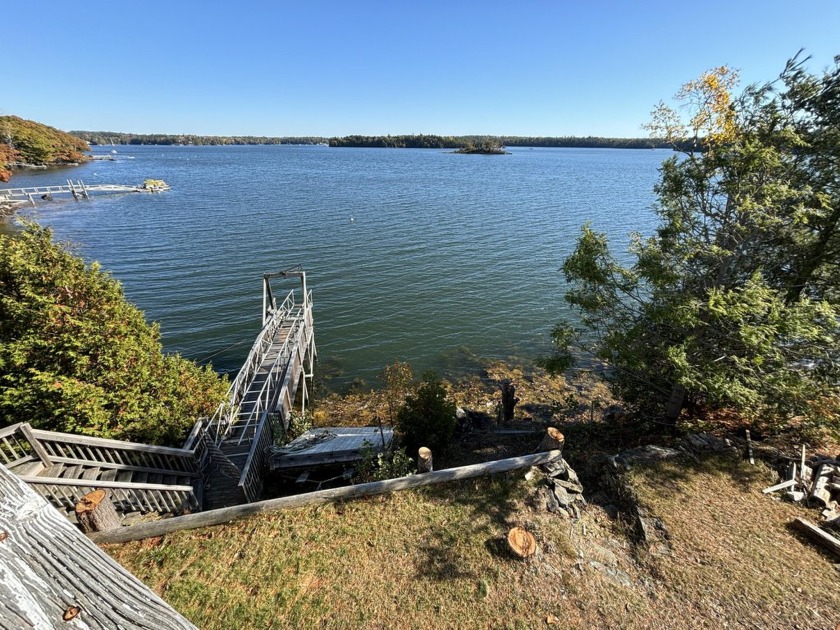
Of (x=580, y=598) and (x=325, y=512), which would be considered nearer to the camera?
(x=580, y=598)

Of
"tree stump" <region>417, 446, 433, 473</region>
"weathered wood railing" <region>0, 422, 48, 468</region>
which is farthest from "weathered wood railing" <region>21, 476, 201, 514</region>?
"tree stump" <region>417, 446, 433, 473</region>

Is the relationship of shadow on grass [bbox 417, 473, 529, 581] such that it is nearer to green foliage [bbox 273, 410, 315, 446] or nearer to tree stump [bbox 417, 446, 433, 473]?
tree stump [bbox 417, 446, 433, 473]

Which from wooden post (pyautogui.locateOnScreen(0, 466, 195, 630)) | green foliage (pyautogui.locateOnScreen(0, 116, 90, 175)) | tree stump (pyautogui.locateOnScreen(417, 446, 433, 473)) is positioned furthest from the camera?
green foliage (pyautogui.locateOnScreen(0, 116, 90, 175))

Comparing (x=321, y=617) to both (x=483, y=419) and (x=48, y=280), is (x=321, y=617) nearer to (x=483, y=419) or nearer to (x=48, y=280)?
(x=48, y=280)

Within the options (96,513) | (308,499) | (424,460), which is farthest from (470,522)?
(96,513)

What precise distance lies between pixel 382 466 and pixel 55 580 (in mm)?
9264

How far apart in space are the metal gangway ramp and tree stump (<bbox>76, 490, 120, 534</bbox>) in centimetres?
238

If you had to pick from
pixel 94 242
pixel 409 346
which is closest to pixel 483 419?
→ pixel 409 346

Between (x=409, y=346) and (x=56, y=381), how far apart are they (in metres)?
15.1

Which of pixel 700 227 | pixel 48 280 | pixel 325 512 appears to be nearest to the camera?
pixel 48 280

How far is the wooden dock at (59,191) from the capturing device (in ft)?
171

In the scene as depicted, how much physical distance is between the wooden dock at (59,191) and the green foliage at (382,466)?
208 feet

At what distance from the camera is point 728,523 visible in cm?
841

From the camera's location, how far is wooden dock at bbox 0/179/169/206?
52219 millimetres
